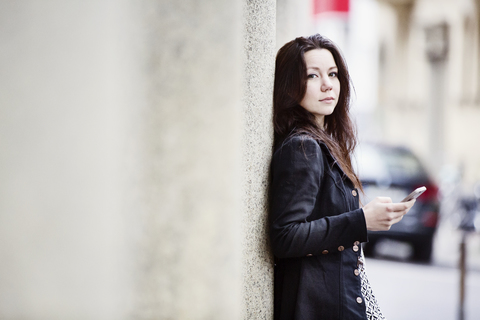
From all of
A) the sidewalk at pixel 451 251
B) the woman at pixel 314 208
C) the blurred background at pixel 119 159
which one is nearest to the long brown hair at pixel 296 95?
the woman at pixel 314 208

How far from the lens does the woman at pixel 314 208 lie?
1.74 metres

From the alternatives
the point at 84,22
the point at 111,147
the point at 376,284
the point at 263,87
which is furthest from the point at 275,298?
the point at 376,284

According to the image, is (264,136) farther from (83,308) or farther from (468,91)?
(468,91)

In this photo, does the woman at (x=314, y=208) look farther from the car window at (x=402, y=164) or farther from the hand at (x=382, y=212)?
the car window at (x=402, y=164)

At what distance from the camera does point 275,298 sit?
1.97 metres

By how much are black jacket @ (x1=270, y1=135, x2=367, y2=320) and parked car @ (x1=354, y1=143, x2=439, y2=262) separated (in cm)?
498

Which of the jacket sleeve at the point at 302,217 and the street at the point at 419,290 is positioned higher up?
the jacket sleeve at the point at 302,217

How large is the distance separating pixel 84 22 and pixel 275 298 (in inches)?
51.0

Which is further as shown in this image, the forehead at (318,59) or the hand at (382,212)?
the forehead at (318,59)

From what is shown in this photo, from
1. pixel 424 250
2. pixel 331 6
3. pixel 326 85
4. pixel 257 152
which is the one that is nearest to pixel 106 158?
pixel 257 152

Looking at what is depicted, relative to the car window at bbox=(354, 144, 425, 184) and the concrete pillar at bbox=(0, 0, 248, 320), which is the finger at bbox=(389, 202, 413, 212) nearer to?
the concrete pillar at bbox=(0, 0, 248, 320)

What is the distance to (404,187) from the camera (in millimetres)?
6766

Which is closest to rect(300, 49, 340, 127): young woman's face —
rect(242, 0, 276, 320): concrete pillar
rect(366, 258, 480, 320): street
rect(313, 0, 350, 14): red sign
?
rect(242, 0, 276, 320): concrete pillar

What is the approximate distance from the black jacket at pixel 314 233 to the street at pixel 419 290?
3.25 m
